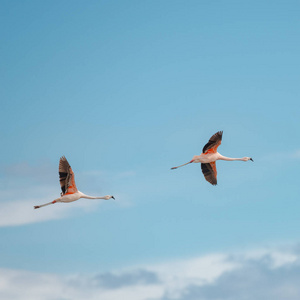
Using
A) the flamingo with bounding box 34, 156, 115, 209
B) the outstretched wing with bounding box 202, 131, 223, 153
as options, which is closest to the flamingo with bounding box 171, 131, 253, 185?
the outstretched wing with bounding box 202, 131, 223, 153

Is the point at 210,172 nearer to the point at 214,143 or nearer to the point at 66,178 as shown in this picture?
the point at 214,143

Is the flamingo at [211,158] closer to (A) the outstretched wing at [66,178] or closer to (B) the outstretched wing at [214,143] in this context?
(B) the outstretched wing at [214,143]

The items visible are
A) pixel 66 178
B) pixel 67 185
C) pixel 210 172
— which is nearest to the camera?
pixel 66 178

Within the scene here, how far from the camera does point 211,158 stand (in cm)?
8294

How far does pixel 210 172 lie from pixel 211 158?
2.47 m

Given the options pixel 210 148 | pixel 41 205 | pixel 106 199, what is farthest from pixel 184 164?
pixel 41 205

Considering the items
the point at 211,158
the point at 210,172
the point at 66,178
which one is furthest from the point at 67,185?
the point at 210,172

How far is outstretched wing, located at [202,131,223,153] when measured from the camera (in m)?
80.9

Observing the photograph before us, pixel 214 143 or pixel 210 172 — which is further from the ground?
pixel 214 143

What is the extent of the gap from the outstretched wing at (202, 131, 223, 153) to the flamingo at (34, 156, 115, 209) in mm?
13558

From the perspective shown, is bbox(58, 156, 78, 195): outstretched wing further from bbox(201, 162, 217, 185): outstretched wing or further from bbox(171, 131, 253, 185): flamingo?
bbox(201, 162, 217, 185): outstretched wing

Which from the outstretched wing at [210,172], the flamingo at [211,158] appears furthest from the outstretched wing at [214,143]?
the outstretched wing at [210,172]

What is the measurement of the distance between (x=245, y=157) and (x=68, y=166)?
21.1m

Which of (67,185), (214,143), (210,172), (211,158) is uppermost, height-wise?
(214,143)
